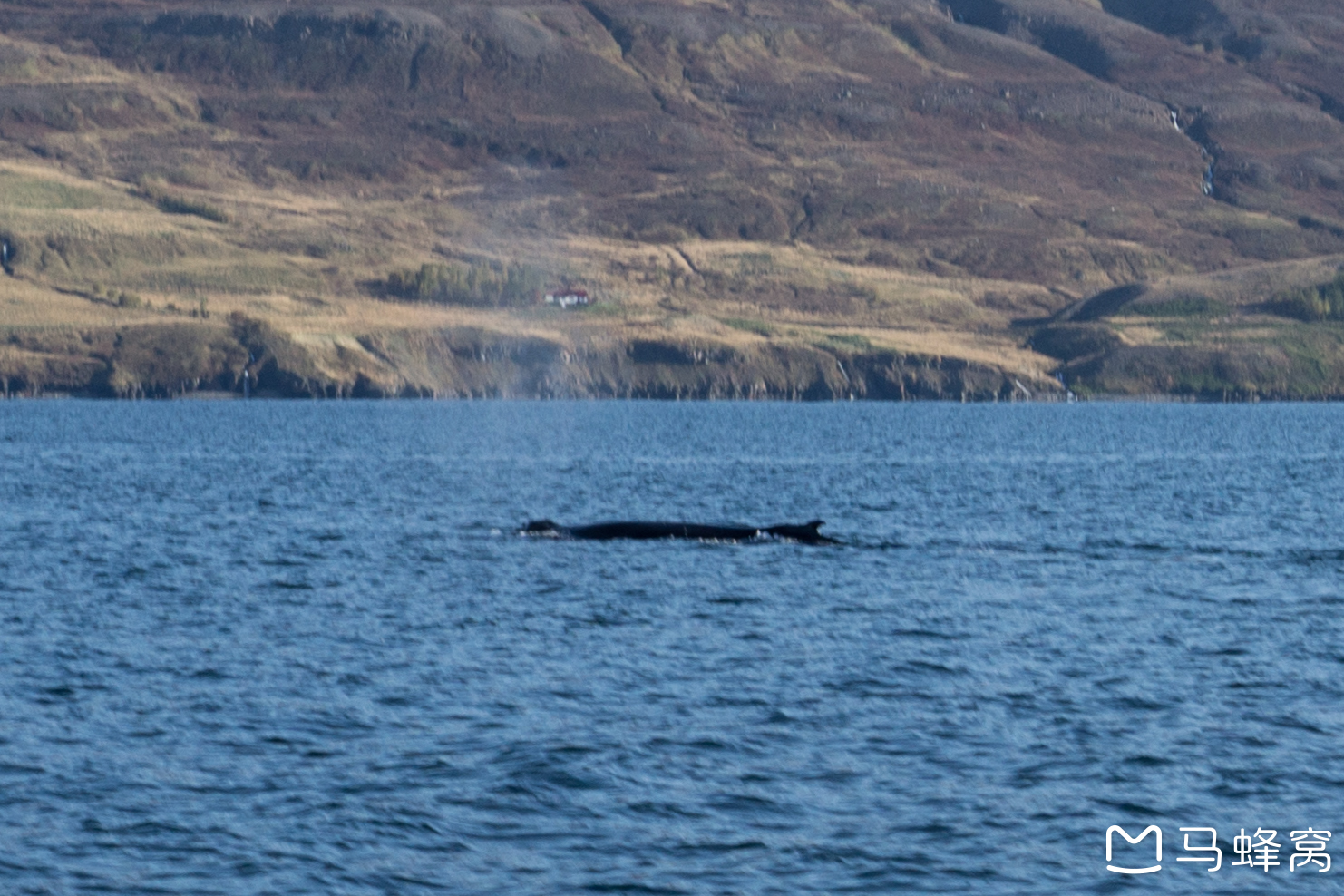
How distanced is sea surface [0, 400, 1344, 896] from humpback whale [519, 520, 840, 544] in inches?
40.5

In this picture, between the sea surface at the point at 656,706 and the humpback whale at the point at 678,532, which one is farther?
the humpback whale at the point at 678,532

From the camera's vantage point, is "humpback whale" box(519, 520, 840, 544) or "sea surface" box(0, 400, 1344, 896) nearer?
"sea surface" box(0, 400, 1344, 896)

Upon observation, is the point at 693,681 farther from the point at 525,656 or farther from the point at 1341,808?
the point at 1341,808

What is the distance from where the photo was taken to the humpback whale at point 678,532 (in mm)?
65250

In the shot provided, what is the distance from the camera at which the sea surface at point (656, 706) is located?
25797 mm

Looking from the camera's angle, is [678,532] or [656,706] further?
[678,532]

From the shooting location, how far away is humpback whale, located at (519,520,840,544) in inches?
2569

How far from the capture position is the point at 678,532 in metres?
66.1

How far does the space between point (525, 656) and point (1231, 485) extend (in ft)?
239

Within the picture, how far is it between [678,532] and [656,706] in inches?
1205

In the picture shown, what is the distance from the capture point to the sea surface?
25.8 m

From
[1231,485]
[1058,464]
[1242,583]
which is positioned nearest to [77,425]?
[1058,464]

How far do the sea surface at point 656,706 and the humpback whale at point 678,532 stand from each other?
1029 millimetres

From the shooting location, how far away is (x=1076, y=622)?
4706 cm
